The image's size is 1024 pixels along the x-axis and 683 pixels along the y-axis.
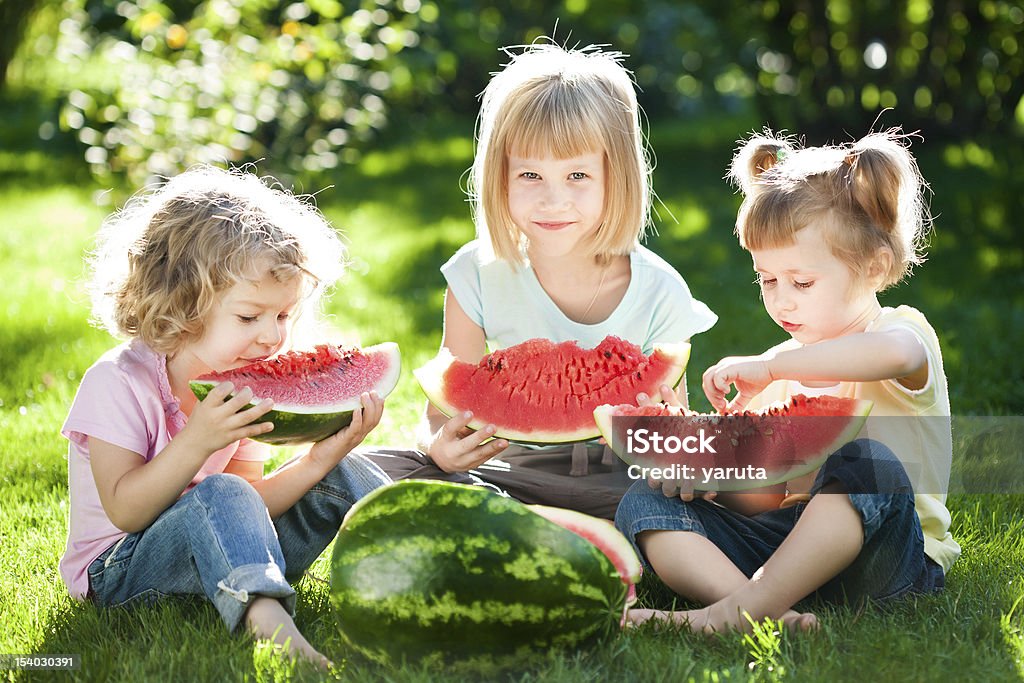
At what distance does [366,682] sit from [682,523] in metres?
0.96

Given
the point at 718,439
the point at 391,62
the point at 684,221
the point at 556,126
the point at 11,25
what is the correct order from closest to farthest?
the point at 718,439, the point at 556,126, the point at 684,221, the point at 391,62, the point at 11,25

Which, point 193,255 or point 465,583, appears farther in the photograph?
point 193,255

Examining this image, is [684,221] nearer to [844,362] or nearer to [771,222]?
[771,222]

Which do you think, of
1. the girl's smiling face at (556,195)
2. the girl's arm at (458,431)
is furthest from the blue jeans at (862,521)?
the girl's smiling face at (556,195)

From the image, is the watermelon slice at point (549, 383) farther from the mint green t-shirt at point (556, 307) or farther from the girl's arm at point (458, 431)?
the mint green t-shirt at point (556, 307)

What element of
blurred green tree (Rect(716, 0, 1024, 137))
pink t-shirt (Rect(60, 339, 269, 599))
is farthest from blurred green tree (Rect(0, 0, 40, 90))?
pink t-shirt (Rect(60, 339, 269, 599))

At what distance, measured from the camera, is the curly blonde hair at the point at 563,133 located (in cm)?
351

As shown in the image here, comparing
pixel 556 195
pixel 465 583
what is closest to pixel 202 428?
pixel 465 583

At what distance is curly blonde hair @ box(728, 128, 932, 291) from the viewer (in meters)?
3.13

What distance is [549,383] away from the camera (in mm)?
3301

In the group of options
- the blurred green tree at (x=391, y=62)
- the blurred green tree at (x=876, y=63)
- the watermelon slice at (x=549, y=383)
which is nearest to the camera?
the watermelon slice at (x=549, y=383)

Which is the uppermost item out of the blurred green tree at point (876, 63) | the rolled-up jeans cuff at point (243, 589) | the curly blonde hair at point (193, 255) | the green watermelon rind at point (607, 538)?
the blurred green tree at point (876, 63)

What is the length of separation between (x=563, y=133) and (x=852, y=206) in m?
0.89

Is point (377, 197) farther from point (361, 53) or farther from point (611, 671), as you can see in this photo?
point (611, 671)
